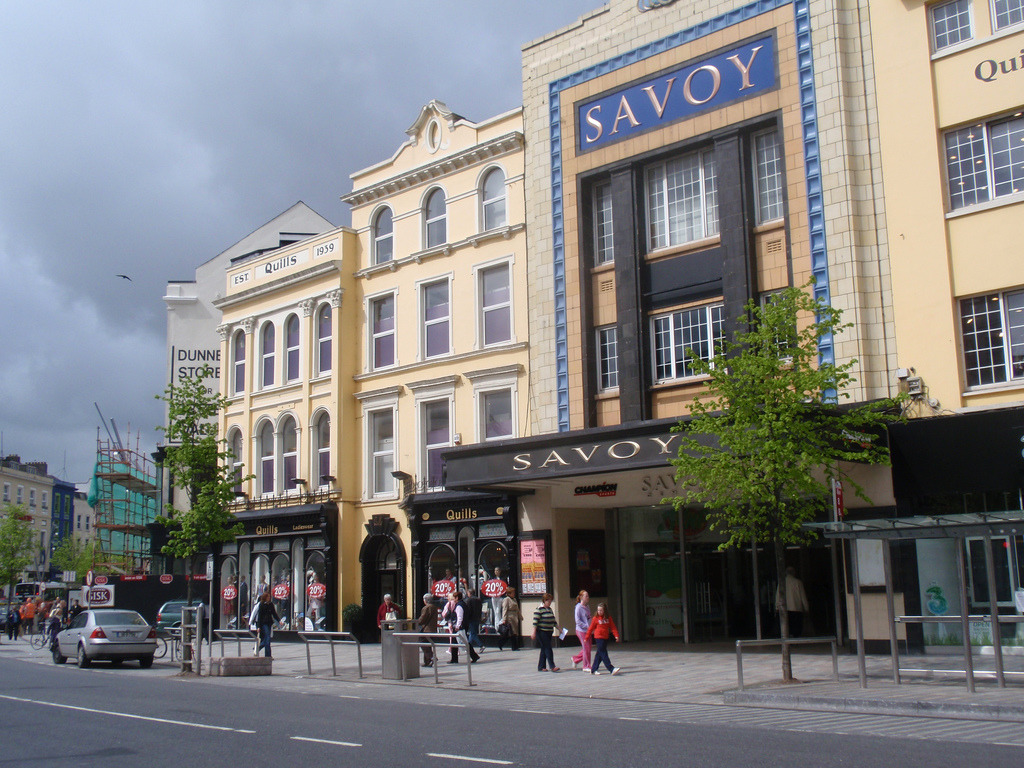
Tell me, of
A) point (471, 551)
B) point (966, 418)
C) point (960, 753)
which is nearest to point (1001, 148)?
point (966, 418)

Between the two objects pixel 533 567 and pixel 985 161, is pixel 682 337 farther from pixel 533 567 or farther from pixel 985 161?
pixel 985 161

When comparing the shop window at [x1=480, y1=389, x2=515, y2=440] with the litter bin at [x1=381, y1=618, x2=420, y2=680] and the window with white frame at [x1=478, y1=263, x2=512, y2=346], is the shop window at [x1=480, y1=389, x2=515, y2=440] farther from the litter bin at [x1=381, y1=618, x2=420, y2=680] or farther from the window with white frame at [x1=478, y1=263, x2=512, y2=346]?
the litter bin at [x1=381, y1=618, x2=420, y2=680]

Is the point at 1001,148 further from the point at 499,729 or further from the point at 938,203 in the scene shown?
the point at 499,729

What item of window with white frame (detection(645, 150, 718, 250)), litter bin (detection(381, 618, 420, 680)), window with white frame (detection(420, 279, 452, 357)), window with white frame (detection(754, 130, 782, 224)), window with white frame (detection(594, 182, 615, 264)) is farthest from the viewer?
window with white frame (detection(420, 279, 452, 357))

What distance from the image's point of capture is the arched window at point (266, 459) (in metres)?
34.6

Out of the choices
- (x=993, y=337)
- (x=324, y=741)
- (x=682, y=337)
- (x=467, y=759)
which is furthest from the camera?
(x=682, y=337)

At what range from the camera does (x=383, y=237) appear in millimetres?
31984

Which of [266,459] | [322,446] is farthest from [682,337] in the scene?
[266,459]

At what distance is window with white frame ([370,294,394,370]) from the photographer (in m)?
31.4

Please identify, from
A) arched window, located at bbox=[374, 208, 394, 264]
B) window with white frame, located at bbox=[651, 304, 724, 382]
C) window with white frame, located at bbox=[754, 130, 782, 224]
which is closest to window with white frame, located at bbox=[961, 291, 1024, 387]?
window with white frame, located at bbox=[754, 130, 782, 224]

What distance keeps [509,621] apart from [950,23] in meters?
15.9

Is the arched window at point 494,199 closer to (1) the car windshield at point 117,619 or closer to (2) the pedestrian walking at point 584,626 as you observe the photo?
(2) the pedestrian walking at point 584,626

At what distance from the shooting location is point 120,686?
19.2 m

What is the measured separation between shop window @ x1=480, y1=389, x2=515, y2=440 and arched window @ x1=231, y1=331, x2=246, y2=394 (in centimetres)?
1185
